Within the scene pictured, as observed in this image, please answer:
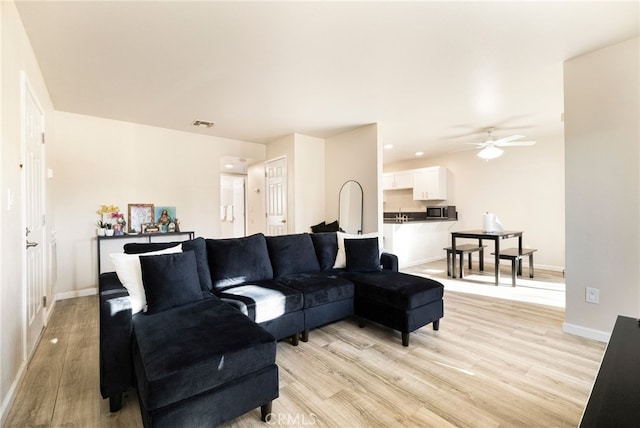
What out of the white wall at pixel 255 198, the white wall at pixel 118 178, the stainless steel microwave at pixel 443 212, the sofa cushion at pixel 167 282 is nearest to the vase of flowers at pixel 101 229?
the white wall at pixel 118 178

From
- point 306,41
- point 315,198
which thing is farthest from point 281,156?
point 306,41

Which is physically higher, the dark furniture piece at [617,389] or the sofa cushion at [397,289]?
the dark furniture piece at [617,389]

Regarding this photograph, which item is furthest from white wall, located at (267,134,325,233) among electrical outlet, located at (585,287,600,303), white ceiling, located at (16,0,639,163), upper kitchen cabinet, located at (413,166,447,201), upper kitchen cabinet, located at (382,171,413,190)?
electrical outlet, located at (585,287,600,303)

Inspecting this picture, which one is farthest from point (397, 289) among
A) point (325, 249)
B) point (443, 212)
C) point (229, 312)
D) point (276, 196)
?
point (443, 212)

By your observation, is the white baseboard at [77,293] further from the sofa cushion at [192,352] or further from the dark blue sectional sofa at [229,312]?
the sofa cushion at [192,352]

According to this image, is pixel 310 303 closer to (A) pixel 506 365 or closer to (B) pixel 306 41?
(A) pixel 506 365

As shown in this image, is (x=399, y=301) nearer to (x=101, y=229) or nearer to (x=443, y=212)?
(x=101, y=229)

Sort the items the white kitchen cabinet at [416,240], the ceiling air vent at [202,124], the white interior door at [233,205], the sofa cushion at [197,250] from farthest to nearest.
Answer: the white interior door at [233,205] < the white kitchen cabinet at [416,240] < the ceiling air vent at [202,124] < the sofa cushion at [197,250]

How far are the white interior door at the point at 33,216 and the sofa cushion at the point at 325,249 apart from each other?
2.45 m

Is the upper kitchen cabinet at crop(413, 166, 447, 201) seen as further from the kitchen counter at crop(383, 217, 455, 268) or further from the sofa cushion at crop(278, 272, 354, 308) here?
the sofa cushion at crop(278, 272, 354, 308)

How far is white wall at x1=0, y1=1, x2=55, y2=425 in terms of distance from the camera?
1673 mm

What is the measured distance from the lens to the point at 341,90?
10.7 ft

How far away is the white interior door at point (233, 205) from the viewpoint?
26.5 feet

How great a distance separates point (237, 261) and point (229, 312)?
2.71ft
